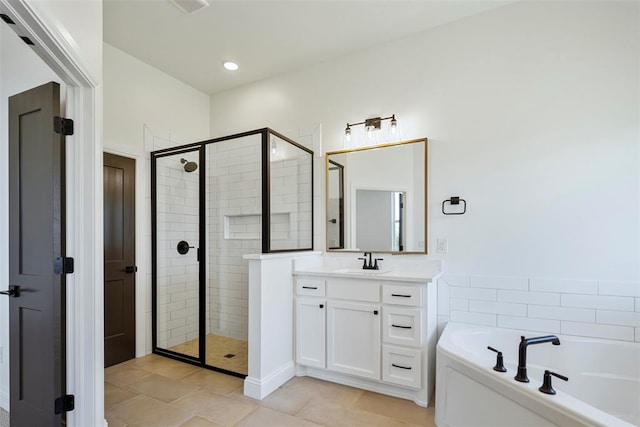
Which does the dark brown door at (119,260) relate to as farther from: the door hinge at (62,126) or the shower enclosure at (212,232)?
the door hinge at (62,126)

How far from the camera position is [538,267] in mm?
2414

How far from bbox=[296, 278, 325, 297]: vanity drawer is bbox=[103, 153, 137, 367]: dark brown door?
173cm

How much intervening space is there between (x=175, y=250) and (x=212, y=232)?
1.73 ft

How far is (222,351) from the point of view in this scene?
327cm

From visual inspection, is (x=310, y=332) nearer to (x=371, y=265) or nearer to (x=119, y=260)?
(x=371, y=265)

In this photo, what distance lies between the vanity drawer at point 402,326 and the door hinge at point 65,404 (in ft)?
6.56

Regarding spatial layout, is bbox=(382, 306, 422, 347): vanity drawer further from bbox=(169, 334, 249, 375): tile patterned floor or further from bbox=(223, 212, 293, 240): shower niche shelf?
bbox=(223, 212, 293, 240): shower niche shelf

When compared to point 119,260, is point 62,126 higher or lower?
higher

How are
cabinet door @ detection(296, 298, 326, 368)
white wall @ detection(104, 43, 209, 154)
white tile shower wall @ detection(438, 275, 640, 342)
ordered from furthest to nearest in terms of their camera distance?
white wall @ detection(104, 43, 209, 154) < cabinet door @ detection(296, 298, 326, 368) < white tile shower wall @ detection(438, 275, 640, 342)

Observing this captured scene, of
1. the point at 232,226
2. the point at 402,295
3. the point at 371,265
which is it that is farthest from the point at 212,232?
the point at 402,295

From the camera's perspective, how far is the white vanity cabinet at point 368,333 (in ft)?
7.71

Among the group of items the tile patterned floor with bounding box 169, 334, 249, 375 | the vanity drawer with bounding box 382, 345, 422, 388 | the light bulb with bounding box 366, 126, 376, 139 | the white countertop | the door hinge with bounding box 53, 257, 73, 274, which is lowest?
the tile patterned floor with bounding box 169, 334, 249, 375

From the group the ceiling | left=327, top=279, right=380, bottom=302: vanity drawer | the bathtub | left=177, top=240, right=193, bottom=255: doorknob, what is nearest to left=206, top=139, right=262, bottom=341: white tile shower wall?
left=177, top=240, right=193, bottom=255: doorknob

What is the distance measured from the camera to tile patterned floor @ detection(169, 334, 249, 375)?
9.85 ft
